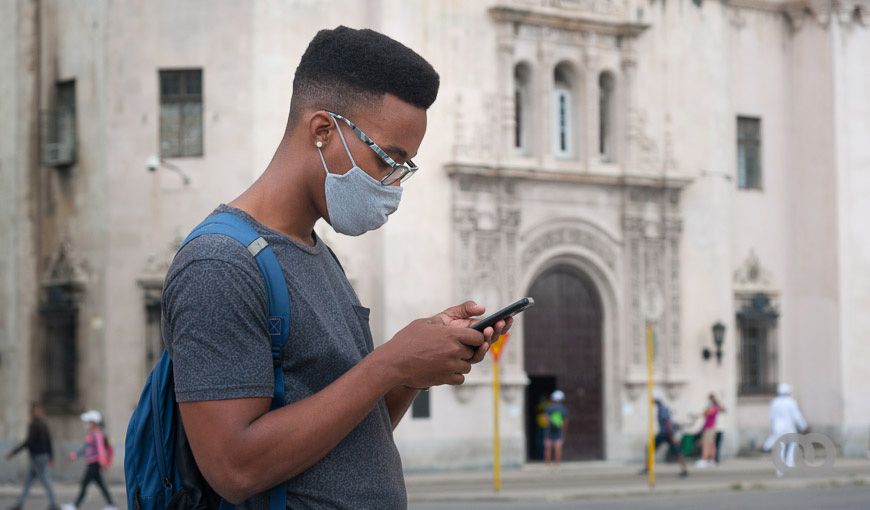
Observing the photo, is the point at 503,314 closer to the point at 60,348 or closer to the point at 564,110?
the point at 60,348

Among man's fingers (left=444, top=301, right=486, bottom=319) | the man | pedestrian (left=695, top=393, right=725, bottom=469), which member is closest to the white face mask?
the man

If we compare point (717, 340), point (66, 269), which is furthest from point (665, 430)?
point (66, 269)

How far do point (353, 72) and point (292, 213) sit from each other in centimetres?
32

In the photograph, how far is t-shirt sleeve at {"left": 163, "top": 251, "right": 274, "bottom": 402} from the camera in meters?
3.07

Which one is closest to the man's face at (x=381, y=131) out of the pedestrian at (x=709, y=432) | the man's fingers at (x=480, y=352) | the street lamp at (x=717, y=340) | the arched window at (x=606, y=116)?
the man's fingers at (x=480, y=352)

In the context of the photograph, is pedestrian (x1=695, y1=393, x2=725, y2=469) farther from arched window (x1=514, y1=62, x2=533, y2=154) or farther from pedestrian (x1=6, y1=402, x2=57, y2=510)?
pedestrian (x1=6, y1=402, x2=57, y2=510)

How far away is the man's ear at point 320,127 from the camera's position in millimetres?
3359

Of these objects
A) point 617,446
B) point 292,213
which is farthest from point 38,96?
point 292,213

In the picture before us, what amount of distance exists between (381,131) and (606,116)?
32264mm

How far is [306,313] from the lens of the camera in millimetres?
3262

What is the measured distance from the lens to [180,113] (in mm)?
31188

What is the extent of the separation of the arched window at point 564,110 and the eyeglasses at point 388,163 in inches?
1223

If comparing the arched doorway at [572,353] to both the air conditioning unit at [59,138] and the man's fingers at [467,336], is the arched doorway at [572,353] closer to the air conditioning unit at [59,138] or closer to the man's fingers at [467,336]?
the air conditioning unit at [59,138]

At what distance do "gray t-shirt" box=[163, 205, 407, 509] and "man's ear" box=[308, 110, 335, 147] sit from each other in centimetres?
22
